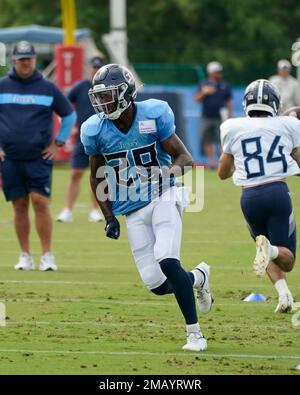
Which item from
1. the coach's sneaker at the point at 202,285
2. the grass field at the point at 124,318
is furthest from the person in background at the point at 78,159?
the coach's sneaker at the point at 202,285

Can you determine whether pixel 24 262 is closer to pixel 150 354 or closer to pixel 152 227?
pixel 152 227

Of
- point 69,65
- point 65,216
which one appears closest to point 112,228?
point 65,216

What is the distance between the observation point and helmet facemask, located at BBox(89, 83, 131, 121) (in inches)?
331

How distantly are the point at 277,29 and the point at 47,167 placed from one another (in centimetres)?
2588

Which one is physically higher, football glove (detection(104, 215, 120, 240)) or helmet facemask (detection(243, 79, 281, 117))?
helmet facemask (detection(243, 79, 281, 117))

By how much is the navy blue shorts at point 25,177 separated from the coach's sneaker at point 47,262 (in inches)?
22.5

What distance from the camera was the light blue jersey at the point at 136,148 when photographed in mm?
8508

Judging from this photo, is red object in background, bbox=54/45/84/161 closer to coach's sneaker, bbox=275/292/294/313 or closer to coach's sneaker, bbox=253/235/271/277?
coach's sneaker, bbox=275/292/294/313

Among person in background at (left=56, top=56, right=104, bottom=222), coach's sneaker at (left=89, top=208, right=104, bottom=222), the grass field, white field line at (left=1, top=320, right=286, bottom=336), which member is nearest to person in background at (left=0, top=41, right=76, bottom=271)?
the grass field

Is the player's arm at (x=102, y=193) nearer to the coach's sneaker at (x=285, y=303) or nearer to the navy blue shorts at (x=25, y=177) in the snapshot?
the coach's sneaker at (x=285, y=303)

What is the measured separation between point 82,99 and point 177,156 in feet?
25.3

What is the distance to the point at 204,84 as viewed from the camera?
24562 mm

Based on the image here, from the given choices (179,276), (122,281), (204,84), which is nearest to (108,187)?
(179,276)

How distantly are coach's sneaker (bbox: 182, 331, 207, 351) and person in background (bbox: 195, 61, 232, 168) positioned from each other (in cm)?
1588
